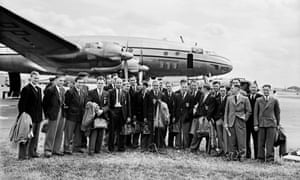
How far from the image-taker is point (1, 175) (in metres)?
3.93

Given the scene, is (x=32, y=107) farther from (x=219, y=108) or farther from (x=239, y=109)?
(x=239, y=109)

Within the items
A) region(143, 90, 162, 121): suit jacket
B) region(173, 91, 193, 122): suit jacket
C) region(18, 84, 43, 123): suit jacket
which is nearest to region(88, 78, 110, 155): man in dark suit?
region(143, 90, 162, 121): suit jacket

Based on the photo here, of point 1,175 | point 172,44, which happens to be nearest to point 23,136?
point 1,175

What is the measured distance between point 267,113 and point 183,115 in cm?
179

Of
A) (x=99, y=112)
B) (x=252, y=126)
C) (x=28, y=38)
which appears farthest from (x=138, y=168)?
(x=28, y=38)

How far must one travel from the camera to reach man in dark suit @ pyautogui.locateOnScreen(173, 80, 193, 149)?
240 inches

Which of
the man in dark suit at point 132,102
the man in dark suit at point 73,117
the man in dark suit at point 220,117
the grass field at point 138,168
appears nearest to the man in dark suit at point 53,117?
the man in dark suit at point 73,117

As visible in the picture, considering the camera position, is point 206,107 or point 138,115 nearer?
point 206,107

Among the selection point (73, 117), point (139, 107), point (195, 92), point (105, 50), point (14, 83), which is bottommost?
point (73, 117)

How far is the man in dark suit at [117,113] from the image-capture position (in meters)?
5.60

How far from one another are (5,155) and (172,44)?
1395cm

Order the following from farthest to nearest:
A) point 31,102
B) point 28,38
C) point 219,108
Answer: point 28,38 < point 219,108 < point 31,102

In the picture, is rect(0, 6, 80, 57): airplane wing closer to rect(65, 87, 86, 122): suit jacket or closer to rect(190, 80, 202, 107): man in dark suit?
rect(65, 87, 86, 122): suit jacket

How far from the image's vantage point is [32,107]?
475 cm
